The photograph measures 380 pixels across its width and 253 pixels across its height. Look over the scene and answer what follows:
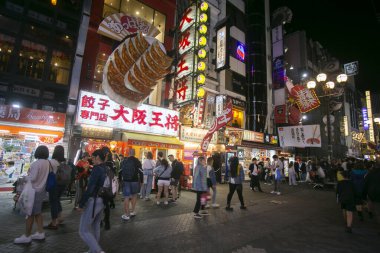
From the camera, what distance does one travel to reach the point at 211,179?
9555 mm

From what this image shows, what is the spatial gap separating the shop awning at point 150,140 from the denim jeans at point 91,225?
8.25 metres

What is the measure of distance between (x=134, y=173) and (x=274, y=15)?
3438cm

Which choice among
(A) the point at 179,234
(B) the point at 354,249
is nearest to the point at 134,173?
(A) the point at 179,234

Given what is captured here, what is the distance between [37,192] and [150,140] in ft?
27.3

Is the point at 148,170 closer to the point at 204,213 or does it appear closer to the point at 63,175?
the point at 204,213

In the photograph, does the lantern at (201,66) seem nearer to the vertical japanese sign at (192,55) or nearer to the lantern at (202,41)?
the vertical japanese sign at (192,55)

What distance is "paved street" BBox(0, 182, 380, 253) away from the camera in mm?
5074

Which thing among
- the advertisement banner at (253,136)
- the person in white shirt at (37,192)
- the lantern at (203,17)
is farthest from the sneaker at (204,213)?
the advertisement banner at (253,136)

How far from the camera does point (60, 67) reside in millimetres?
14750

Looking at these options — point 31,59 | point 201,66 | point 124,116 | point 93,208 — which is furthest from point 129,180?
point 31,59

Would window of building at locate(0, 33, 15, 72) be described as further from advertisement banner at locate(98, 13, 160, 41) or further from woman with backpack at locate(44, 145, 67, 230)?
woman with backpack at locate(44, 145, 67, 230)

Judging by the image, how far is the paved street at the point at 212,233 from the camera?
507 centimetres

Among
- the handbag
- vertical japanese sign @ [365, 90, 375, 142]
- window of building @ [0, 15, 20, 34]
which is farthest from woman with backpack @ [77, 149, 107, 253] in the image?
vertical japanese sign @ [365, 90, 375, 142]

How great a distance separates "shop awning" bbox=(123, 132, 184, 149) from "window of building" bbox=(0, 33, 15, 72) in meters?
8.45
